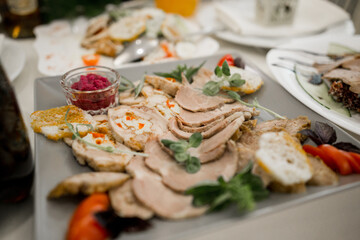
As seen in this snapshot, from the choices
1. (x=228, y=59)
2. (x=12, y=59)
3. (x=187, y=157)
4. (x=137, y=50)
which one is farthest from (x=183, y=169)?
(x=12, y=59)

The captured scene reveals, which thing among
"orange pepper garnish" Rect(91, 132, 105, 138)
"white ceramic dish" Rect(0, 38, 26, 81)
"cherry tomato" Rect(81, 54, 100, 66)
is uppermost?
"orange pepper garnish" Rect(91, 132, 105, 138)

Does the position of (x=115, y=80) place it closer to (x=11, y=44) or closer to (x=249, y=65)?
(x=249, y=65)

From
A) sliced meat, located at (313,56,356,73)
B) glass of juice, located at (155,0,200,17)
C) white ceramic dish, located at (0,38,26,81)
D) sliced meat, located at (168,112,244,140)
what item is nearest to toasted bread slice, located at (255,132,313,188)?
sliced meat, located at (168,112,244,140)

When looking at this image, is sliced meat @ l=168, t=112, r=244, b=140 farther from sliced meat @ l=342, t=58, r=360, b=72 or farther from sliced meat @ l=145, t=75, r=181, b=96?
sliced meat @ l=342, t=58, r=360, b=72

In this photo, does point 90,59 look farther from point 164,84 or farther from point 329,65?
point 329,65

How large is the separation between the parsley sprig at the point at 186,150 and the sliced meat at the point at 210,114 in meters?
0.20

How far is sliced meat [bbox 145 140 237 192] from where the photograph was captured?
113 cm

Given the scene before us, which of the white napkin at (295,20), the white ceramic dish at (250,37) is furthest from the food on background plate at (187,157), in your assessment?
the white napkin at (295,20)

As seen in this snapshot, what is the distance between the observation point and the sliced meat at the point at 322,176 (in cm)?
112

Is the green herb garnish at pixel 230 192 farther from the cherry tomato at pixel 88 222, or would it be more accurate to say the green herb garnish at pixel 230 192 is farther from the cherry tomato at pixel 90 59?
the cherry tomato at pixel 90 59

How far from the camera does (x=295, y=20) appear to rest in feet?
9.57

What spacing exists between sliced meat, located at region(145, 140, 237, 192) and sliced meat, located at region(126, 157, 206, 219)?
0.03 meters

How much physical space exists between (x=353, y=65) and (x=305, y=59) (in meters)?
0.36

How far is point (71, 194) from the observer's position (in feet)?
3.55
